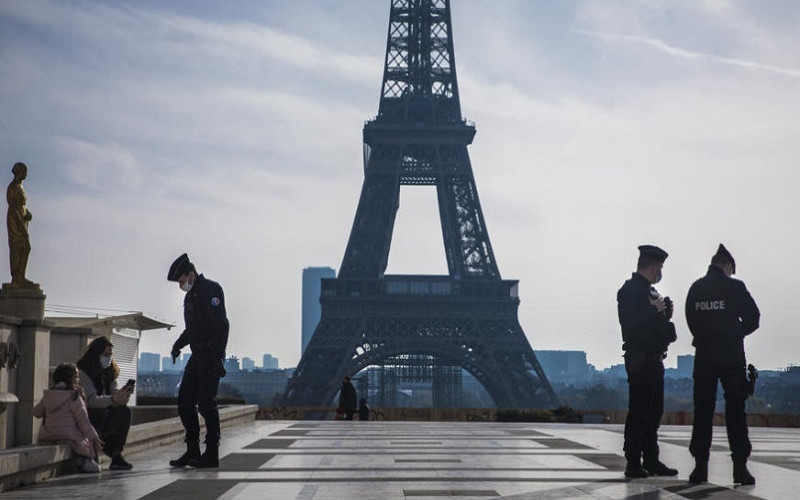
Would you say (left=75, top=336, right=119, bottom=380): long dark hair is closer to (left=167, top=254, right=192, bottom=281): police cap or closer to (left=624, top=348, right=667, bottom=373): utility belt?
(left=167, top=254, right=192, bottom=281): police cap

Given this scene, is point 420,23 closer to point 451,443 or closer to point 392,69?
point 392,69

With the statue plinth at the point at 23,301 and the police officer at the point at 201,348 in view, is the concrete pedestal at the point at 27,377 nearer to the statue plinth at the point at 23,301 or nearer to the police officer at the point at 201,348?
the police officer at the point at 201,348

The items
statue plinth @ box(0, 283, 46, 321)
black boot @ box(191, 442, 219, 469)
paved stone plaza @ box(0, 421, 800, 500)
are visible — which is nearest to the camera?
paved stone plaza @ box(0, 421, 800, 500)

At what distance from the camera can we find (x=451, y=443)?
1808cm

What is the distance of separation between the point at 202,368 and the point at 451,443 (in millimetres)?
6237

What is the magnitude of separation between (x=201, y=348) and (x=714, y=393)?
17.6ft

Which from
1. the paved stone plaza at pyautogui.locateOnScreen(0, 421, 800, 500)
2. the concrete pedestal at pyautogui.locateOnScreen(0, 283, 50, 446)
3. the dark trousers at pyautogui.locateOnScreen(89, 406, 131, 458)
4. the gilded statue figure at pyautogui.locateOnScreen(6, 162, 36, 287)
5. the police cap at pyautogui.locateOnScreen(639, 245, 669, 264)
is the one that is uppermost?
the gilded statue figure at pyautogui.locateOnScreen(6, 162, 36, 287)

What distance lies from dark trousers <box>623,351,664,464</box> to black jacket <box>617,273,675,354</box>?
4.3 inches

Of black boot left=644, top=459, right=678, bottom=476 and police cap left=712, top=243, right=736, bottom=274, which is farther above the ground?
police cap left=712, top=243, right=736, bottom=274

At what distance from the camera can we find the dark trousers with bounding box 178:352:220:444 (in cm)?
1279

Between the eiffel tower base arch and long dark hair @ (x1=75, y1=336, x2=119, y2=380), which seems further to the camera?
the eiffel tower base arch

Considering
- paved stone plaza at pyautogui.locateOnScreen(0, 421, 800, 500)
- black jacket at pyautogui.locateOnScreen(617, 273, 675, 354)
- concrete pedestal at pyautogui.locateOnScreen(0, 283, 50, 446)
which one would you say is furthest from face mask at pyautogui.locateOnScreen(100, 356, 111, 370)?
black jacket at pyautogui.locateOnScreen(617, 273, 675, 354)

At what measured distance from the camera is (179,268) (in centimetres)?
1294

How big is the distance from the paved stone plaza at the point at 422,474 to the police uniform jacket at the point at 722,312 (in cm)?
140
